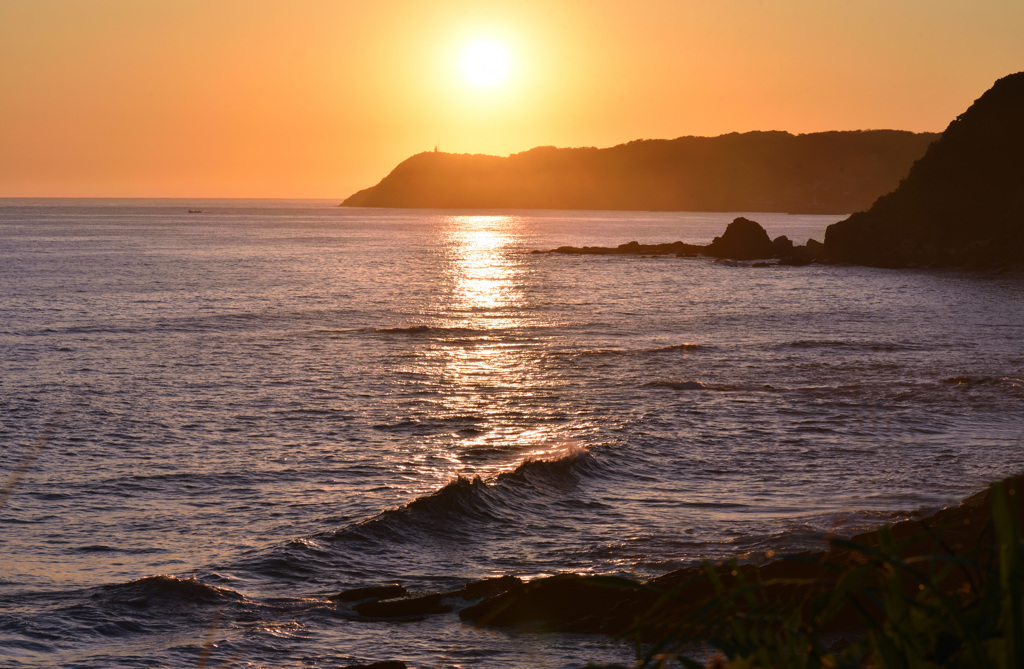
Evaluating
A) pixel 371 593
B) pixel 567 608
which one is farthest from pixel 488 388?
pixel 567 608

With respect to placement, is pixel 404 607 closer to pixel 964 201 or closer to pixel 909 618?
pixel 909 618

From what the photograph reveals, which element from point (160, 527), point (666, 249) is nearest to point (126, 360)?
point (160, 527)

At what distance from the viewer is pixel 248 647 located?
32.6ft

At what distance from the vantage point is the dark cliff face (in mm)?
73312

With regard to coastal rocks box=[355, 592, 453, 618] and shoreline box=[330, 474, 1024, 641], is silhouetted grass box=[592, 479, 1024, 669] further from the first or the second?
coastal rocks box=[355, 592, 453, 618]

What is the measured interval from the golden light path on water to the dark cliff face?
37462 mm

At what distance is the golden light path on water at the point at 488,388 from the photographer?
18.1 metres

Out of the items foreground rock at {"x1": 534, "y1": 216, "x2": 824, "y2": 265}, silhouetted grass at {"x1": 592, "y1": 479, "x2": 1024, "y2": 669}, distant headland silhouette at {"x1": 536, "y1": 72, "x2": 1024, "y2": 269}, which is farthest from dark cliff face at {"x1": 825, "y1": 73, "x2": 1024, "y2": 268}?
silhouetted grass at {"x1": 592, "y1": 479, "x2": 1024, "y2": 669}

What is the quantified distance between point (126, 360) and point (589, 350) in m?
15.8

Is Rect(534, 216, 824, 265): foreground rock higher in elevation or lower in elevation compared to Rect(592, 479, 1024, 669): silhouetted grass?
higher

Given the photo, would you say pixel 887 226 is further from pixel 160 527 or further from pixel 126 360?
pixel 160 527

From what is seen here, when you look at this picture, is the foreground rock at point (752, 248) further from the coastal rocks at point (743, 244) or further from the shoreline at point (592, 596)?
the shoreline at point (592, 596)

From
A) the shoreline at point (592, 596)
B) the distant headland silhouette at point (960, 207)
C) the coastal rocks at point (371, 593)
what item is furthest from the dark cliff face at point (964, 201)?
the coastal rocks at point (371, 593)

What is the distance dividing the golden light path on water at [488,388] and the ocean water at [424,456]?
0.15m
